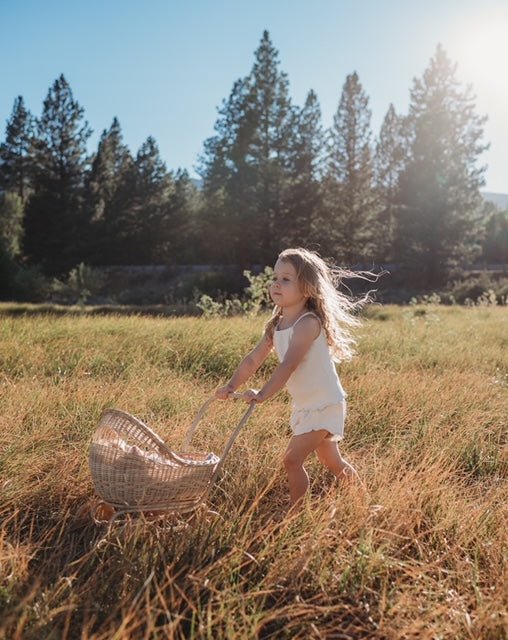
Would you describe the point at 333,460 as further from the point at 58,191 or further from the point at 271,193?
the point at 58,191

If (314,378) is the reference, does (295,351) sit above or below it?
above

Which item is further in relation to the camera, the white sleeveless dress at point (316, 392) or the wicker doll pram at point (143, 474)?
the white sleeveless dress at point (316, 392)

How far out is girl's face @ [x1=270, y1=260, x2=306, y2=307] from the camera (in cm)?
326

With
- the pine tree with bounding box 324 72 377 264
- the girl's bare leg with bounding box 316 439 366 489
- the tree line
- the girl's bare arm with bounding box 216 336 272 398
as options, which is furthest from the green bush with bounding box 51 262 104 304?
the girl's bare leg with bounding box 316 439 366 489

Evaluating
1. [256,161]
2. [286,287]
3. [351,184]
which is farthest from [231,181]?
[286,287]

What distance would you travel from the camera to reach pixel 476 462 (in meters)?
4.00

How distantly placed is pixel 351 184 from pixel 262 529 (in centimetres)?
3323

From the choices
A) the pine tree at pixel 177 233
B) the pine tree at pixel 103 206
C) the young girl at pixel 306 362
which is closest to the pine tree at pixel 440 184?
the pine tree at pixel 177 233

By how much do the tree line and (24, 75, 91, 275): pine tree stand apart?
0.07 m

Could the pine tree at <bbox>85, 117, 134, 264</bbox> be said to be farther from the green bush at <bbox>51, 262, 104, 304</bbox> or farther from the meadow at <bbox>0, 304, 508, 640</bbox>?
the meadow at <bbox>0, 304, 508, 640</bbox>

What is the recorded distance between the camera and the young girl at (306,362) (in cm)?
311

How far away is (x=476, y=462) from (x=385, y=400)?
3.52 ft

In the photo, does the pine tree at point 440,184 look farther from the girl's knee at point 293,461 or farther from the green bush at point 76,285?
the girl's knee at point 293,461

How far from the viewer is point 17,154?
46.5 m
